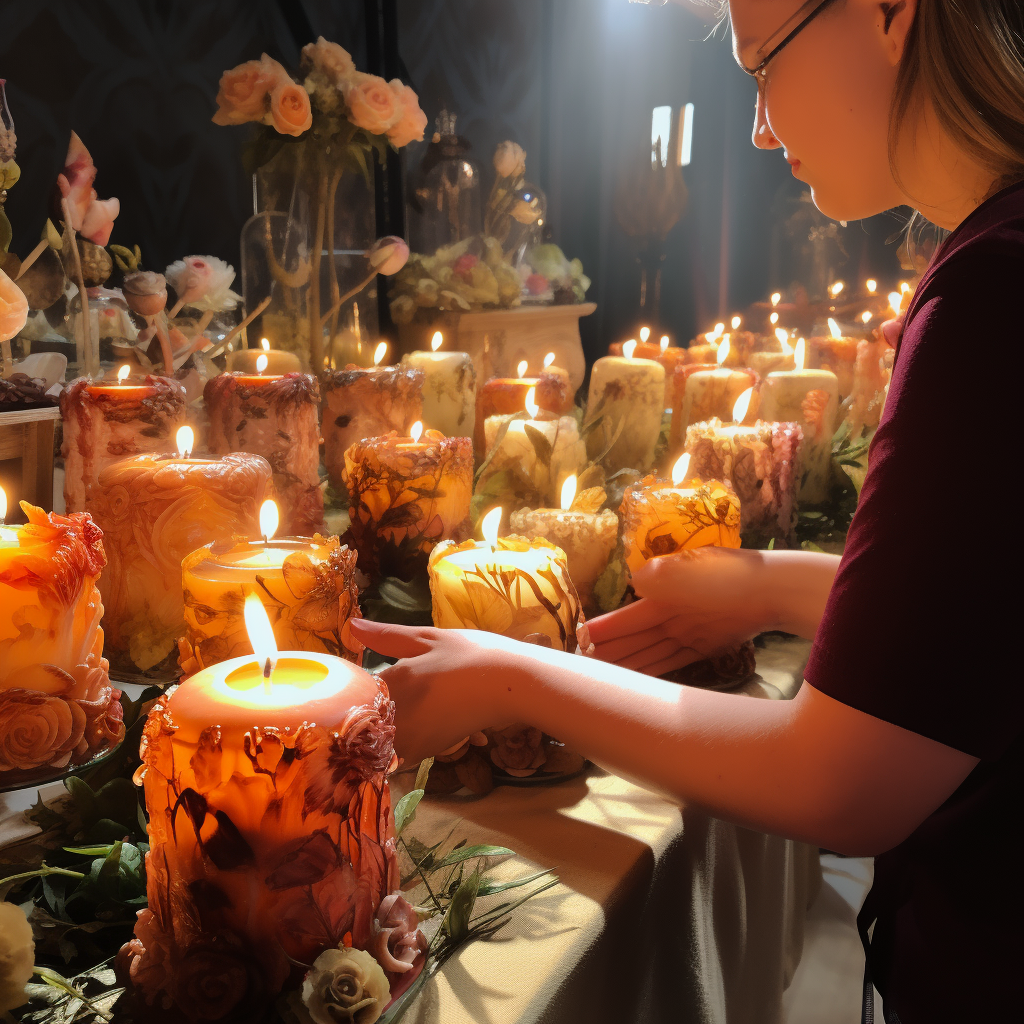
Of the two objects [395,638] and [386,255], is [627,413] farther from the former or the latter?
[395,638]

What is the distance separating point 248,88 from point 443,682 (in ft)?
3.40

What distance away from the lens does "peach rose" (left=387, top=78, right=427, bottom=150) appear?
4.41 ft

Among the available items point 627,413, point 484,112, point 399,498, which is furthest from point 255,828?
point 484,112

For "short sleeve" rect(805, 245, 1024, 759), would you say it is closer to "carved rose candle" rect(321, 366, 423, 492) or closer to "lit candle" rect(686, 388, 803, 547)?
"lit candle" rect(686, 388, 803, 547)

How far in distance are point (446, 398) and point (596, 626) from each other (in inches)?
25.7

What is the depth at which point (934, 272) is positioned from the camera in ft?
1.60

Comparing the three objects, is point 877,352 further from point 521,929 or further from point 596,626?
point 521,929

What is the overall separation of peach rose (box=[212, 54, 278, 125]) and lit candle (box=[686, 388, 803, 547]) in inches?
30.4

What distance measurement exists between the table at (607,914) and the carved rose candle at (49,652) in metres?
0.21

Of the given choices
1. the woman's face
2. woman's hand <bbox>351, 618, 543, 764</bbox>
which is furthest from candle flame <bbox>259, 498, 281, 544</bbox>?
the woman's face

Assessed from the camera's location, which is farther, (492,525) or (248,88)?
(248,88)

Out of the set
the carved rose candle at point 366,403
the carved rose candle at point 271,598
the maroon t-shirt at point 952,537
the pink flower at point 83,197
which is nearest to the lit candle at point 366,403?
the carved rose candle at point 366,403

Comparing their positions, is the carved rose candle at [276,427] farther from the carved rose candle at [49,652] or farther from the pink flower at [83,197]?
the carved rose candle at [49,652]

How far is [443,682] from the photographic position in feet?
1.80
